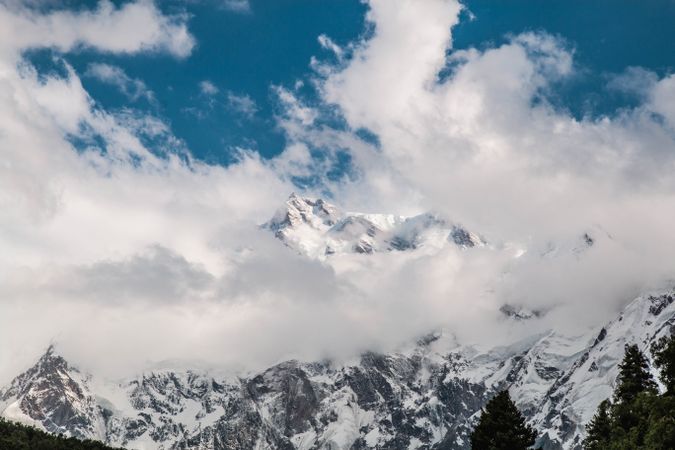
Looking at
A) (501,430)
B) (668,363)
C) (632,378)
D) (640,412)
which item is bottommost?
(501,430)

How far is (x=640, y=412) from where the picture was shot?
57.2 m

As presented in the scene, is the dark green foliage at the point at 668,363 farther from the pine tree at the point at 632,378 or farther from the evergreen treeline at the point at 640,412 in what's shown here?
the pine tree at the point at 632,378

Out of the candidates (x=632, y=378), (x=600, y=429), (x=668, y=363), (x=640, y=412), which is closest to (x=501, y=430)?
(x=600, y=429)

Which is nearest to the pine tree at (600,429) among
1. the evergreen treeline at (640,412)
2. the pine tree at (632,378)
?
the evergreen treeline at (640,412)

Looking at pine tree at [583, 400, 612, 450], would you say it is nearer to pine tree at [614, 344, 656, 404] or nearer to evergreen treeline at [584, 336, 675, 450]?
evergreen treeline at [584, 336, 675, 450]

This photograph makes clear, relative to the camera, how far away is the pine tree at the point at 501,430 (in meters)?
66.4

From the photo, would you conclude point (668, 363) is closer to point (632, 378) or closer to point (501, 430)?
point (632, 378)

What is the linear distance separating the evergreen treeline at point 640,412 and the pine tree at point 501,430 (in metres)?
6.02

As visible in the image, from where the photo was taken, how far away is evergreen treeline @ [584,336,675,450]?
48500 mm

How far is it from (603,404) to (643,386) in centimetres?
357

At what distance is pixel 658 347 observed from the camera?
217 ft

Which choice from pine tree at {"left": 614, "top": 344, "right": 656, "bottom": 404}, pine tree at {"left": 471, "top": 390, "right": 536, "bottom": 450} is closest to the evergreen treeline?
pine tree at {"left": 614, "top": 344, "right": 656, "bottom": 404}

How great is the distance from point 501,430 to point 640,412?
42.8 feet

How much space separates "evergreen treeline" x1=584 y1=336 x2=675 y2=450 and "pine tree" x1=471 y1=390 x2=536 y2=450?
602cm
